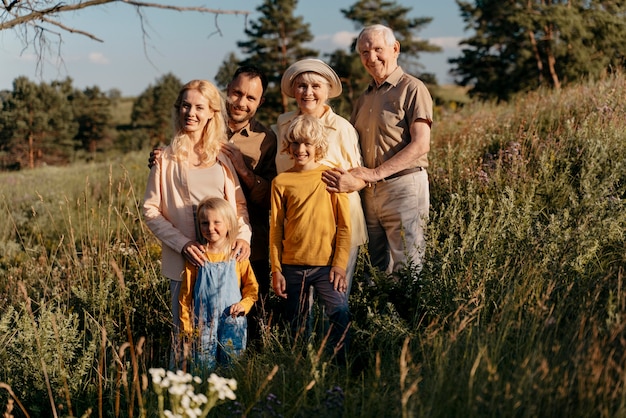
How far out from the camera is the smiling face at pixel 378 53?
433 centimetres

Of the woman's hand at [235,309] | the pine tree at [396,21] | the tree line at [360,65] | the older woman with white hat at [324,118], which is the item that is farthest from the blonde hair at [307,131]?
the pine tree at [396,21]

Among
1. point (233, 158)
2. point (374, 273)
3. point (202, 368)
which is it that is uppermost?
point (233, 158)

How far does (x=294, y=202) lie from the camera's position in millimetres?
3900

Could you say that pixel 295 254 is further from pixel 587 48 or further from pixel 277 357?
pixel 587 48

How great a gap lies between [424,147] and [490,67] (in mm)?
30769

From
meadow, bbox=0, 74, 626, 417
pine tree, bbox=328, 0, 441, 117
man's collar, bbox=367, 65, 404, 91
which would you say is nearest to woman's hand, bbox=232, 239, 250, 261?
meadow, bbox=0, 74, 626, 417

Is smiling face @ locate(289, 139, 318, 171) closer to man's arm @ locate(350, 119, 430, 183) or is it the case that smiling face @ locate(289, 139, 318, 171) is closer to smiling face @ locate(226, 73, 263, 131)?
man's arm @ locate(350, 119, 430, 183)

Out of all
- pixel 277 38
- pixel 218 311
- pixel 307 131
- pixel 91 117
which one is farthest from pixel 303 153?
pixel 91 117

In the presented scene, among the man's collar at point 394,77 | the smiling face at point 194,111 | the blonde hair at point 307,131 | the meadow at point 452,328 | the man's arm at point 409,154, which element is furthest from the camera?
the man's collar at point 394,77

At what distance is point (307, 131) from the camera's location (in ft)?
12.4

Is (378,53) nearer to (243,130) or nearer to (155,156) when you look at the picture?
(243,130)

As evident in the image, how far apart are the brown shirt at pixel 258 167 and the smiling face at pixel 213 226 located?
0.49 meters

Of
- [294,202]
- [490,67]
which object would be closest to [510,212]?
[294,202]

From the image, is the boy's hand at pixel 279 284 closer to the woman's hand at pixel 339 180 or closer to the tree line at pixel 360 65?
the woman's hand at pixel 339 180
